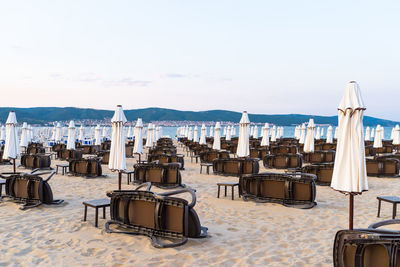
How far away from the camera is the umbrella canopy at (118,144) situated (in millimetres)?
7852

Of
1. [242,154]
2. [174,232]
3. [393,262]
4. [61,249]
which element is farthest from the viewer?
[242,154]

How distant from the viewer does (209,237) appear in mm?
5316

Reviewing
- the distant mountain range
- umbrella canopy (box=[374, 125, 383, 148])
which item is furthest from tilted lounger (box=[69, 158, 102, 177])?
the distant mountain range

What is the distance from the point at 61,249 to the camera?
4699 mm

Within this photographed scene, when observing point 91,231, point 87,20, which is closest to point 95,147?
point 87,20

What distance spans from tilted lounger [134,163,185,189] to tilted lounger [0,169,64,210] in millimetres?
3118

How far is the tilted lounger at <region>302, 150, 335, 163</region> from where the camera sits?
1642cm

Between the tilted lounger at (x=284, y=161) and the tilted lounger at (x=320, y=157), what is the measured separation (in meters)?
2.88

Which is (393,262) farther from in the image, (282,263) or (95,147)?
(95,147)

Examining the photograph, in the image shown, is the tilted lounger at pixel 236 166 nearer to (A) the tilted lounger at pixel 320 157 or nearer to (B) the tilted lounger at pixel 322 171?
(B) the tilted lounger at pixel 322 171

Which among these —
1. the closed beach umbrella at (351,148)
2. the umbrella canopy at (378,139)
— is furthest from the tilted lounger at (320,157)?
the closed beach umbrella at (351,148)

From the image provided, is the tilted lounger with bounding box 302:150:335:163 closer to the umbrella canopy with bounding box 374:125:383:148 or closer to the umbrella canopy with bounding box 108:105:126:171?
the umbrella canopy with bounding box 374:125:383:148

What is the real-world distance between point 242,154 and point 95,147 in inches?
463

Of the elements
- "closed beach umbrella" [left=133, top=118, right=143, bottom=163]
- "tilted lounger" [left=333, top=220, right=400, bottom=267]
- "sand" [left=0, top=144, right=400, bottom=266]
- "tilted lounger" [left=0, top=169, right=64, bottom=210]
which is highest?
"closed beach umbrella" [left=133, top=118, right=143, bottom=163]
